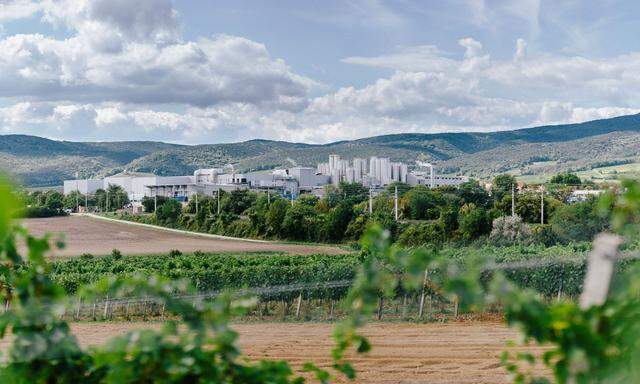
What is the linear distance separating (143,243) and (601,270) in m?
49.3

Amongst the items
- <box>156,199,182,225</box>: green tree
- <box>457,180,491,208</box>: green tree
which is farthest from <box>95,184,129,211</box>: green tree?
<box>457,180,491,208</box>: green tree

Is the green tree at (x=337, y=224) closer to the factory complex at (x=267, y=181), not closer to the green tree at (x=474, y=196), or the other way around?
the green tree at (x=474, y=196)

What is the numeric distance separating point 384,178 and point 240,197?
46730mm

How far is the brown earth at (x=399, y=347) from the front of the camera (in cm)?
1106

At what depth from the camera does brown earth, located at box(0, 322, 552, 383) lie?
11062 mm

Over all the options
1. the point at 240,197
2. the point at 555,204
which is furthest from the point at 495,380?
the point at 240,197

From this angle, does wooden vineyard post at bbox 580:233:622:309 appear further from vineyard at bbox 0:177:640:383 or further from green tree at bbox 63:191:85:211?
green tree at bbox 63:191:85:211

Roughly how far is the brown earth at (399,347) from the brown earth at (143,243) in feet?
73.6

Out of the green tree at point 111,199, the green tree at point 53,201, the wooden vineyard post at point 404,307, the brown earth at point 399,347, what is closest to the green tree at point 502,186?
the wooden vineyard post at point 404,307

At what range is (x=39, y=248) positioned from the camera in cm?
160

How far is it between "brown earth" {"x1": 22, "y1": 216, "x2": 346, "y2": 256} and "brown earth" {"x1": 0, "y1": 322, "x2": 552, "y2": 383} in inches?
883

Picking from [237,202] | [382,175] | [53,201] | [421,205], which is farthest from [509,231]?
[382,175]

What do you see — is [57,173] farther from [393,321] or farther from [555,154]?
[393,321]

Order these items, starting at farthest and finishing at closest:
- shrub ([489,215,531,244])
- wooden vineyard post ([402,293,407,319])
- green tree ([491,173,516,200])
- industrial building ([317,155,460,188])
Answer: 1. industrial building ([317,155,460,188])
2. green tree ([491,173,516,200])
3. shrub ([489,215,531,244])
4. wooden vineyard post ([402,293,407,319])
